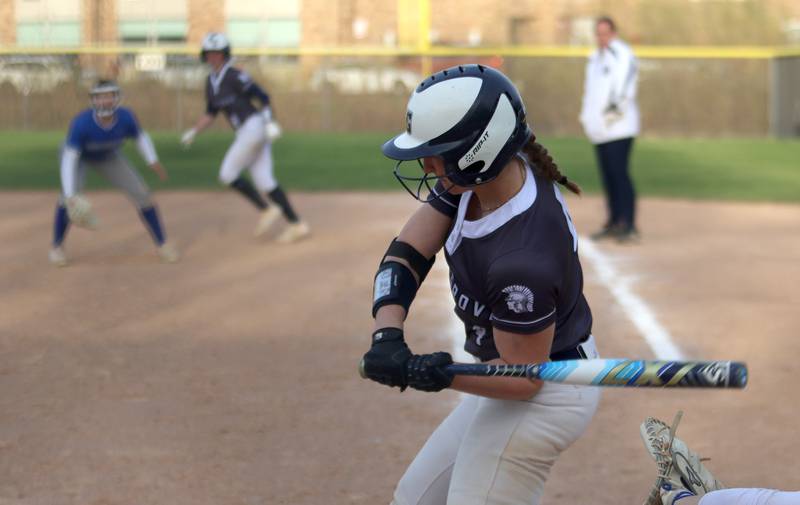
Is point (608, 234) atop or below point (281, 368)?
below

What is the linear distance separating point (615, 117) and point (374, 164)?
8594mm

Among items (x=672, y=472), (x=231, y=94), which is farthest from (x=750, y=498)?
(x=231, y=94)

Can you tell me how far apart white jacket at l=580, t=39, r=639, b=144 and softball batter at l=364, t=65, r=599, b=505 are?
25.4 feet

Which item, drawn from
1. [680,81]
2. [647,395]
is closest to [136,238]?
[647,395]

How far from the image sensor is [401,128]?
998 inches

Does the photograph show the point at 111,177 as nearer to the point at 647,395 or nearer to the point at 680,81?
the point at 647,395

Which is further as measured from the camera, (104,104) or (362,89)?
(362,89)

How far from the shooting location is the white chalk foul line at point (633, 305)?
7.38 metres

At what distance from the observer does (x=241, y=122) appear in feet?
37.6

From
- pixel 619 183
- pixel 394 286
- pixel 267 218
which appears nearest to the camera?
pixel 394 286

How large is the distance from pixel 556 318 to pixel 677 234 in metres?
8.76

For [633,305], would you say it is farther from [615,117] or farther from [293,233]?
[293,233]

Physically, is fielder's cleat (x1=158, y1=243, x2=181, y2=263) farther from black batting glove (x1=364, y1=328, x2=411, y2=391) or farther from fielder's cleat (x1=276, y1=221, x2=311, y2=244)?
black batting glove (x1=364, y1=328, x2=411, y2=391)

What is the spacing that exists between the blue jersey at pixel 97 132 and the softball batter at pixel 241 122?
3.95 feet
